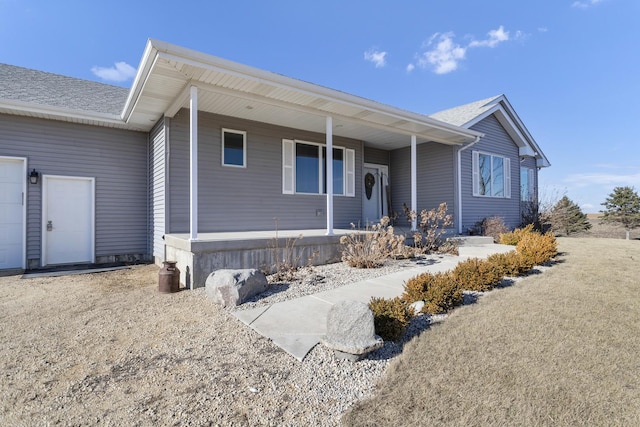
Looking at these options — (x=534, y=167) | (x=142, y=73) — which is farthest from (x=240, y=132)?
(x=534, y=167)

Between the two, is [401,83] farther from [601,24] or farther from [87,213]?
[87,213]

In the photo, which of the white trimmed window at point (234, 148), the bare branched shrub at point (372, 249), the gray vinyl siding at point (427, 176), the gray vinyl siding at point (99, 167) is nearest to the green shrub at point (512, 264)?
the bare branched shrub at point (372, 249)

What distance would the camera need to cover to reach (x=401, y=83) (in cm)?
1368

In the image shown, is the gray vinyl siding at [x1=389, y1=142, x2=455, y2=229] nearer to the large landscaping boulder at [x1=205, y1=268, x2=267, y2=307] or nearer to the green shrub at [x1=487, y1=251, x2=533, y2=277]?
the green shrub at [x1=487, y1=251, x2=533, y2=277]

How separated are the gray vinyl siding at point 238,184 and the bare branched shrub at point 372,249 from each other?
223cm

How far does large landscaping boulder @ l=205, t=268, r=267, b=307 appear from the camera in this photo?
421 cm

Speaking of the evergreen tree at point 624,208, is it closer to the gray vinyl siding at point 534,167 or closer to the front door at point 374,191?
the gray vinyl siding at point 534,167

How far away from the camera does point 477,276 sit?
4824 mm

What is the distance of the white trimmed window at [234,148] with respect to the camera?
7.70 m

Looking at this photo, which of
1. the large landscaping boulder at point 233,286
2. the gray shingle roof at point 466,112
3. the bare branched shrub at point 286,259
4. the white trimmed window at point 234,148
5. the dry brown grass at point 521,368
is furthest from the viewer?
the gray shingle roof at point 466,112

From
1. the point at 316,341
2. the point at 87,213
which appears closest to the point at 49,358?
the point at 316,341

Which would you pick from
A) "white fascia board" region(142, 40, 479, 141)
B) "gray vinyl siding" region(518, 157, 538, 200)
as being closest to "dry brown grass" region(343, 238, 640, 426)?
"white fascia board" region(142, 40, 479, 141)

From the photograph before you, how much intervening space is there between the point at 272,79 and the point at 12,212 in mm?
6417

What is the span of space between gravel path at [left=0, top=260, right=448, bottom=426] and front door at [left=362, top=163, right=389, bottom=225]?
23.4 ft
